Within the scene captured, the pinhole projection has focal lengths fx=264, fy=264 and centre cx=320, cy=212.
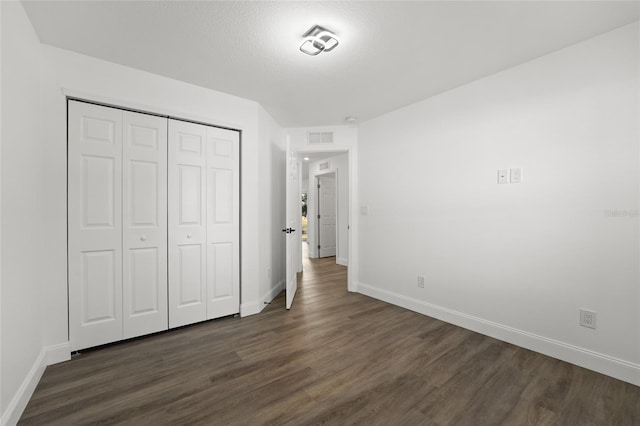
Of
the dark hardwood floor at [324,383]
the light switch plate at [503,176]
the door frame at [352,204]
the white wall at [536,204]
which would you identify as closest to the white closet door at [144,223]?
the dark hardwood floor at [324,383]

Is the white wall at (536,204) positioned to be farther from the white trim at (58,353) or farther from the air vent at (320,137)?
the white trim at (58,353)

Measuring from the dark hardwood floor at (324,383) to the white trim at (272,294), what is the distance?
63 centimetres

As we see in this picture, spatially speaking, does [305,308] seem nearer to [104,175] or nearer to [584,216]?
[104,175]

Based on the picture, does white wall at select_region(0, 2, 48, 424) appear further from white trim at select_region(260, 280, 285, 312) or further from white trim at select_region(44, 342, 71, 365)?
white trim at select_region(260, 280, 285, 312)

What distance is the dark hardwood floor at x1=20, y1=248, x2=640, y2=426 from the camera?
5.12 ft

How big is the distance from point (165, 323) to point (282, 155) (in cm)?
276

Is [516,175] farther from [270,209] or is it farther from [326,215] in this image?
[326,215]

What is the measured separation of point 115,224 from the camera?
2.34 m

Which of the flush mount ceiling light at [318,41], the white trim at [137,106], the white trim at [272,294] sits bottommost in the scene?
the white trim at [272,294]

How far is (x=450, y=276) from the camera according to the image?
9.62 feet

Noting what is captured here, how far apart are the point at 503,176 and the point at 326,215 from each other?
4.72 m

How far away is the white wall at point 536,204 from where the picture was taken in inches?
75.7

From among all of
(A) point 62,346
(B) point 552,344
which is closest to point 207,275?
(A) point 62,346

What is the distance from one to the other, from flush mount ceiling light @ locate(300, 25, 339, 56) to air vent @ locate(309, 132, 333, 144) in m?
1.92
